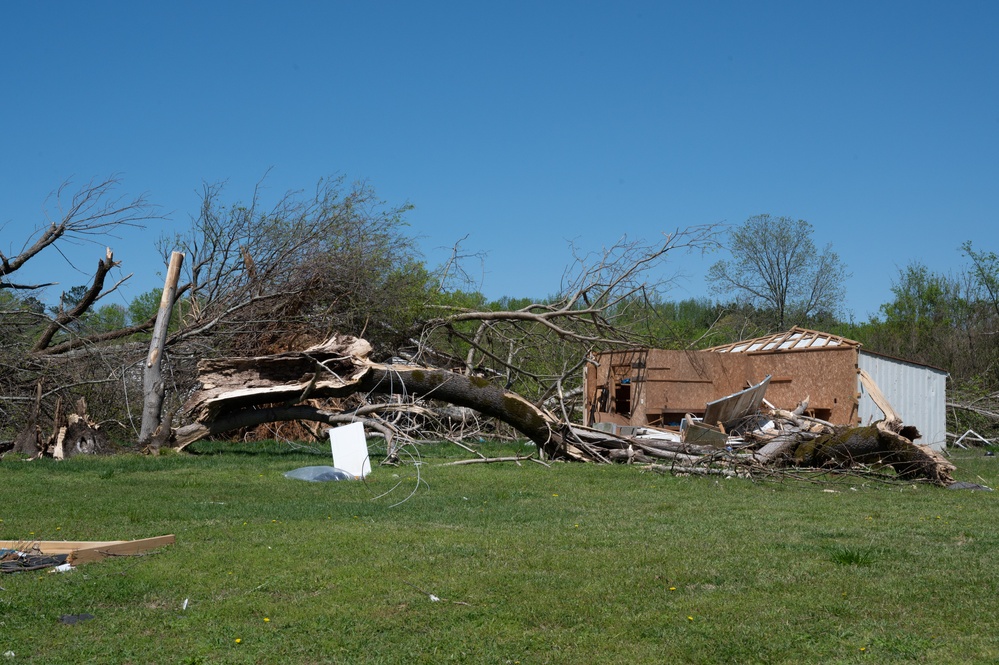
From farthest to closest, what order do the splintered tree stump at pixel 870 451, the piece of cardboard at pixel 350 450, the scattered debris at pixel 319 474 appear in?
the splintered tree stump at pixel 870 451
the piece of cardboard at pixel 350 450
the scattered debris at pixel 319 474

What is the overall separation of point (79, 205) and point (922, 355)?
29.4 m

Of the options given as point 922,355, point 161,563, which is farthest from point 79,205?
point 922,355

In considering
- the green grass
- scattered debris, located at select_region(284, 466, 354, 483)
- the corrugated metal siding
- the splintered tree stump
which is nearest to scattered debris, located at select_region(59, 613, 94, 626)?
the green grass

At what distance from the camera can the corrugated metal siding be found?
19156 millimetres

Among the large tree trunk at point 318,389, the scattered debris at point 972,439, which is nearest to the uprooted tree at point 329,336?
the large tree trunk at point 318,389

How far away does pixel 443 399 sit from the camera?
1497 cm

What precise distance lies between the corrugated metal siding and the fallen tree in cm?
483

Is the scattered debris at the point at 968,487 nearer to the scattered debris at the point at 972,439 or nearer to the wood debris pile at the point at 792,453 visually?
the wood debris pile at the point at 792,453

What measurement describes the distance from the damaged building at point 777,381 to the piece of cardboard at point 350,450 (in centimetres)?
690

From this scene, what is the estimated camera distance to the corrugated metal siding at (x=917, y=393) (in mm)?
19156

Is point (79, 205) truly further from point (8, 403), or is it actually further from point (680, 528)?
point (680, 528)

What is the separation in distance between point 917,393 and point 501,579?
16818 millimetres

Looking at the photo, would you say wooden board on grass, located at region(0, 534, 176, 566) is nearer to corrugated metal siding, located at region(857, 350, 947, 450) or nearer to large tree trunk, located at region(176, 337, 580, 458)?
large tree trunk, located at region(176, 337, 580, 458)

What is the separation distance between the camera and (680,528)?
770cm
